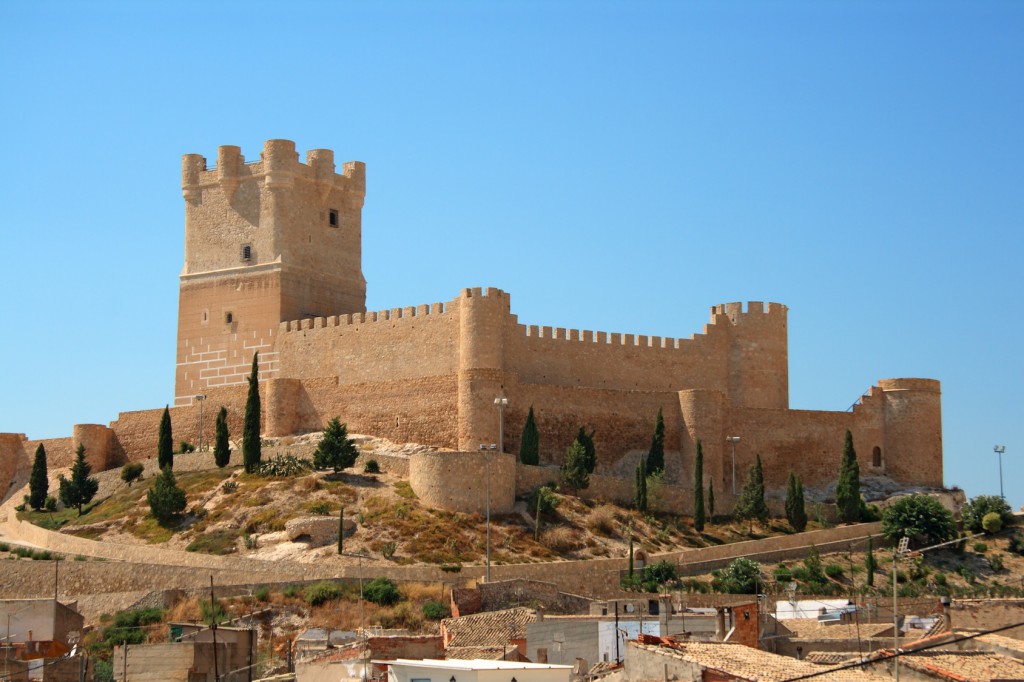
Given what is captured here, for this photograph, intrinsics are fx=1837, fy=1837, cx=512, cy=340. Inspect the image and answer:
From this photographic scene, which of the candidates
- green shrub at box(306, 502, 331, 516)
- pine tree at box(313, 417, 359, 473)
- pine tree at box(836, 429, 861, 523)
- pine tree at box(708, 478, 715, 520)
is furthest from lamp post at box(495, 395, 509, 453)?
pine tree at box(836, 429, 861, 523)

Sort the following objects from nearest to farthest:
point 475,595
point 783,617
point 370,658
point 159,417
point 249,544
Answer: point 370,658 → point 783,617 → point 475,595 → point 249,544 → point 159,417

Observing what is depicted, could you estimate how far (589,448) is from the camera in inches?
2020

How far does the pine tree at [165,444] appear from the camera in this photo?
173 feet

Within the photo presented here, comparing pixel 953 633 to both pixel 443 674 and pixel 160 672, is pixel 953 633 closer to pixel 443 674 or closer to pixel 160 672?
pixel 443 674

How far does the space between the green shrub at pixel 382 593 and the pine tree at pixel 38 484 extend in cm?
1719

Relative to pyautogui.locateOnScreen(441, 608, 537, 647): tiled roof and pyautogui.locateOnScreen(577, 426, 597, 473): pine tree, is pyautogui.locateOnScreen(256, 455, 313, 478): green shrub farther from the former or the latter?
pyautogui.locateOnScreen(441, 608, 537, 647): tiled roof

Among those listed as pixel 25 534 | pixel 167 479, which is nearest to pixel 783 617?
pixel 167 479

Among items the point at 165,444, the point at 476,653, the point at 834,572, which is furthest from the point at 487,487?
the point at 476,653

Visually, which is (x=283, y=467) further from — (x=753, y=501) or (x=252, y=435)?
(x=753, y=501)

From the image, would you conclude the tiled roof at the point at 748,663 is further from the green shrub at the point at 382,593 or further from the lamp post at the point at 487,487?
the lamp post at the point at 487,487

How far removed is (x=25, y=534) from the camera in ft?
164

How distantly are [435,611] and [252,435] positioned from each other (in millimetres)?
13581

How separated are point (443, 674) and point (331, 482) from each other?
2525cm

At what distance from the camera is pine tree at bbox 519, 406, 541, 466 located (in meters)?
50.5
